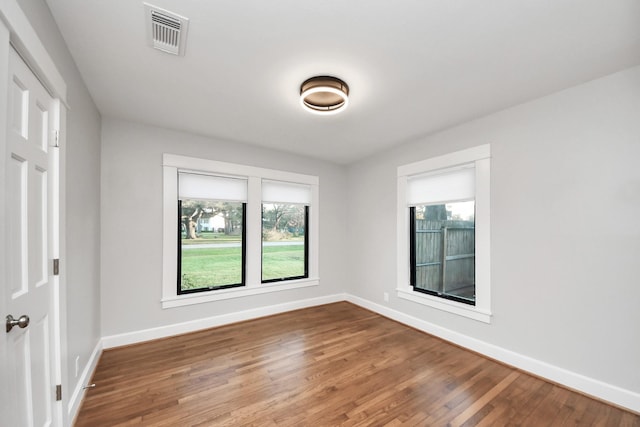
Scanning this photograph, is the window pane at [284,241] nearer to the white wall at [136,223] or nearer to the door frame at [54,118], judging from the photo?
the white wall at [136,223]

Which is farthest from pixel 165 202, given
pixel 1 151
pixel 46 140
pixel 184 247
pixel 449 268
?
pixel 449 268

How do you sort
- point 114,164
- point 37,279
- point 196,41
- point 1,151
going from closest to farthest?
point 1,151 → point 37,279 → point 196,41 → point 114,164

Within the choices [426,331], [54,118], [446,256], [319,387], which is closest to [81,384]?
[319,387]

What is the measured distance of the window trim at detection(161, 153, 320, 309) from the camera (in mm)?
3314

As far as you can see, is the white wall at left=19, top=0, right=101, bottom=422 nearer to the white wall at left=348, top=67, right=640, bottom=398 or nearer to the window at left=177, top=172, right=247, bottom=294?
the window at left=177, top=172, right=247, bottom=294

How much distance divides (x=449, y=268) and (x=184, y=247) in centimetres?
352

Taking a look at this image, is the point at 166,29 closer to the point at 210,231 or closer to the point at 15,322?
the point at 15,322

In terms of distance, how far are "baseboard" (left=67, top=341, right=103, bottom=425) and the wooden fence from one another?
371cm

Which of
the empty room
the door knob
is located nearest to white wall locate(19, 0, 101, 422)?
the empty room

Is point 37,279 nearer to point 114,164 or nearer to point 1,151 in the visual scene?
point 1,151

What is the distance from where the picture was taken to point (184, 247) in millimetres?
3547

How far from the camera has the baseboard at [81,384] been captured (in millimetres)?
1861

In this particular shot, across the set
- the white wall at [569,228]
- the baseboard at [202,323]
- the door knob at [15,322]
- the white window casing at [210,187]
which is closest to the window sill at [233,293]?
the baseboard at [202,323]

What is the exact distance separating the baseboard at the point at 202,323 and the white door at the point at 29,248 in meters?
1.50
